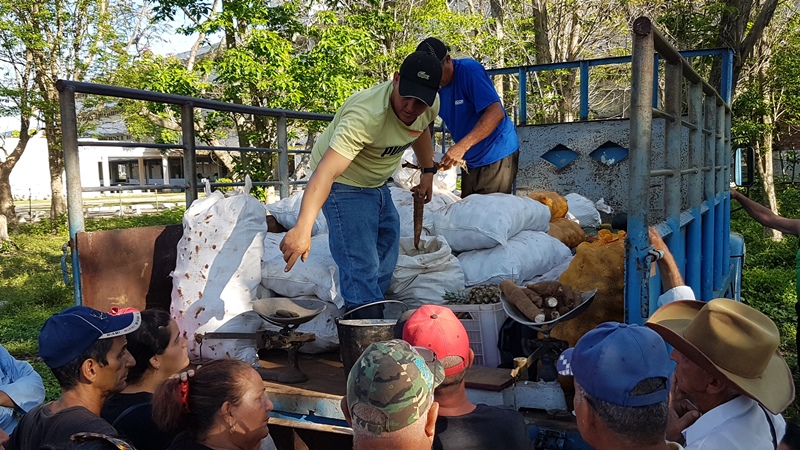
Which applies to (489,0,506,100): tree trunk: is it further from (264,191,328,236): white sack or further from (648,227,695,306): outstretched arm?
(648,227,695,306): outstretched arm

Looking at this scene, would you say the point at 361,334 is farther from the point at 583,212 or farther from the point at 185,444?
the point at 583,212

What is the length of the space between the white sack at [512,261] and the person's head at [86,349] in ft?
6.67

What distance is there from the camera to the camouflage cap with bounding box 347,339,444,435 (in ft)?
5.05

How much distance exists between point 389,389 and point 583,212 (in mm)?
4447

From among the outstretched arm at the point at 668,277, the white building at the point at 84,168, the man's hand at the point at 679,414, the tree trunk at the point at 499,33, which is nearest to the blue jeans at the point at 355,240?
the outstretched arm at the point at 668,277

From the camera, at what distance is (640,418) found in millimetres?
1588

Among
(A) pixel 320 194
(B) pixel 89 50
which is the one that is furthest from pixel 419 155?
(B) pixel 89 50

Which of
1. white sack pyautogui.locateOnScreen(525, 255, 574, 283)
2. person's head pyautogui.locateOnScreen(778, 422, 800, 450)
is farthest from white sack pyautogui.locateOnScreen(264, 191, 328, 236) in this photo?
person's head pyautogui.locateOnScreen(778, 422, 800, 450)

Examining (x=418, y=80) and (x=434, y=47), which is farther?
(x=434, y=47)

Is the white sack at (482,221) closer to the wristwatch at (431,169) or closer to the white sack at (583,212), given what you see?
the wristwatch at (431,169)

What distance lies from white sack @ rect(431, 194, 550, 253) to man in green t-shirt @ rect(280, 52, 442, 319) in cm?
69

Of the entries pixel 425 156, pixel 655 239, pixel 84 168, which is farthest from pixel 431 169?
pixel 84 168

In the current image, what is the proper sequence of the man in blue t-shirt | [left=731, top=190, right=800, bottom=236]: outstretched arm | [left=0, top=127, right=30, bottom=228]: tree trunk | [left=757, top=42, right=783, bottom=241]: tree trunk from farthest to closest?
[left=0, top=127, right=30, bottom=228]: tree trunk
[left=757, top=42, right=783, bottom=241]: tree trunk
[left=731, top=190, right=800, bottom=236]: outstretched arm
the man in blue t-shirt

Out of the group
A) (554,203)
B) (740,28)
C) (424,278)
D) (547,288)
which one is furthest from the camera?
(740,28)
